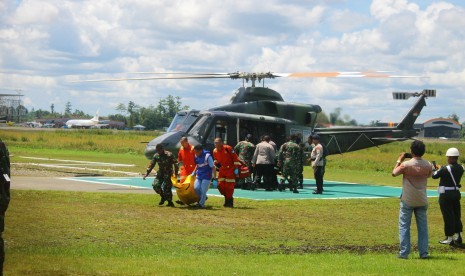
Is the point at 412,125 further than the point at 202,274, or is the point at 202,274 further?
the point at 412,125

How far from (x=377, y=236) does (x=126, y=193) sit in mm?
9086

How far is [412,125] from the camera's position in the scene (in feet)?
113

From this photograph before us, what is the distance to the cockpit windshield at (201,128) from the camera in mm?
26453

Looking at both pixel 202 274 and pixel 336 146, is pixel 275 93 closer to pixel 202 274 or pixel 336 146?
pixel 336 146

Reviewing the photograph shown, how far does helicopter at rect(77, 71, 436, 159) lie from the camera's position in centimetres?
2659

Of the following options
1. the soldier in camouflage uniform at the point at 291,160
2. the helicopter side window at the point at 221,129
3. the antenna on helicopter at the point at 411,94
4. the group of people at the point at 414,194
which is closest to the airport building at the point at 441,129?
the antenna on helicopter at the point at 411,94

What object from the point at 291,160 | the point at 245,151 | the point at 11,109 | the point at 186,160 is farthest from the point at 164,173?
the point at 11,109

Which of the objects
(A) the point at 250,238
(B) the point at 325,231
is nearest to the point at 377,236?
(B) the point at 325,231

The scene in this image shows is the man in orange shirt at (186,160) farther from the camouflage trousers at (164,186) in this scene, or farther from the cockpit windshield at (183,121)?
the cockpit windshield at (183,121)

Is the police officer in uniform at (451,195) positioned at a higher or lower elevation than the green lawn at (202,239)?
higher

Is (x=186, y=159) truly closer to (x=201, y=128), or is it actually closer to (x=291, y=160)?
(x=291, y=160)

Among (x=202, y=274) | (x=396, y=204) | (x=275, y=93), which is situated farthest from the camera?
(x=275, y=93)

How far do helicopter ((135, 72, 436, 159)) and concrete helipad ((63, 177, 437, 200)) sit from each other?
67.5 inches

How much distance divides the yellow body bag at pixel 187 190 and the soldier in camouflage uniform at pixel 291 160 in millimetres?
6554
